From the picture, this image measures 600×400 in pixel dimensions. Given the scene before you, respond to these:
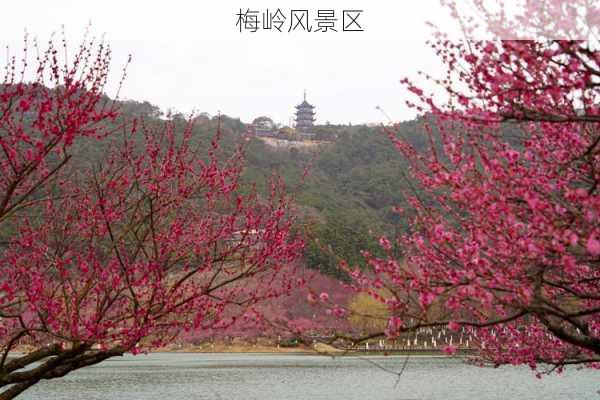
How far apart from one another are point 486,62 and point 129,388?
29416mm

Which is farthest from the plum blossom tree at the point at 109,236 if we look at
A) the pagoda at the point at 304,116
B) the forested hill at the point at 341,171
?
the pagoda at the point at 304,116

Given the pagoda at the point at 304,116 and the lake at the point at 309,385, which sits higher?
the pagoda at the point at 304,116

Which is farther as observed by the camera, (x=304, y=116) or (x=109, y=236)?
(x=304, y=116)

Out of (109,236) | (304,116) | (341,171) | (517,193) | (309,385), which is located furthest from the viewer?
(304,116)

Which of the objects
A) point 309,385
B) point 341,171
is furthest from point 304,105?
point 309,385

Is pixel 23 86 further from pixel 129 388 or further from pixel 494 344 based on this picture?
pixel 129 388

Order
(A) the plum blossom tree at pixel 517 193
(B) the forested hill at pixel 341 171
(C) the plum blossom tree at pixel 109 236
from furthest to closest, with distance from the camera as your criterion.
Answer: (B) the forested hill at pixel 341 171, (C) the plum blossom tree at pixel 109 236, (A) the plum blossom tree at pixel 517 193

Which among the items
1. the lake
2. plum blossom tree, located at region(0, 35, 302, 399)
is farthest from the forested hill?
plum blossom tree, located at region(0, 35, 302, 399)

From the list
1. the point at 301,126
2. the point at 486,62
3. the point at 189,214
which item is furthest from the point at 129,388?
the point at 301,126

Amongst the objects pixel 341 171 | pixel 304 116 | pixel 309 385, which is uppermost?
pixel 304 116

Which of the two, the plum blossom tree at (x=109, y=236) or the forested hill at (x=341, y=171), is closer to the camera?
the plum blossom tree at (x=109, y=236)

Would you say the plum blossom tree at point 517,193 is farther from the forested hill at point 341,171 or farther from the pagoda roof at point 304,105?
the pagoda roof at point 304,105

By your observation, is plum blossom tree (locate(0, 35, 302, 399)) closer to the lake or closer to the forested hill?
the lake

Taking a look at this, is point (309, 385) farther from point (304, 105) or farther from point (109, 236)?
point (304, 105)
